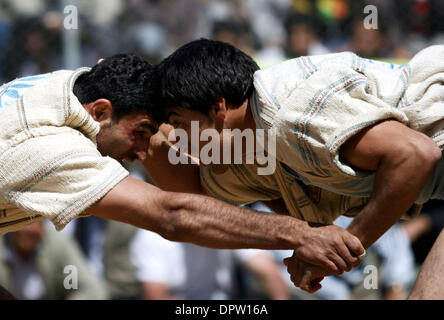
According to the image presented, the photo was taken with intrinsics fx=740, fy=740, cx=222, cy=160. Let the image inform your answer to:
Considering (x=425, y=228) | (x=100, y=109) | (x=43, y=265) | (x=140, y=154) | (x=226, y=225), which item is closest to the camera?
(x=226, y=225)

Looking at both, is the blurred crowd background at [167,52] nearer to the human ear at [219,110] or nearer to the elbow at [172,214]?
the human ear at [219,110]

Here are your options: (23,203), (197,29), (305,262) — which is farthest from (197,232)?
(197,29)

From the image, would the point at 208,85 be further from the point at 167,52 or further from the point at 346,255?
the point at 167,52

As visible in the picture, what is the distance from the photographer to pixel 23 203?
7.66ft

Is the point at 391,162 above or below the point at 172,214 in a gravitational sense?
above

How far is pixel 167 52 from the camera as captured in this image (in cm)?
479

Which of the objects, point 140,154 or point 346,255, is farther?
point 140,154

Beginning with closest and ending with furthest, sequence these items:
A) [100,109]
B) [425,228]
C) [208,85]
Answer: [208,85] < [100,109] < [425,228]

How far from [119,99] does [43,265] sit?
177 centimetres

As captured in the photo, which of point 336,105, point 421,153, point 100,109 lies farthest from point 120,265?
point 421,153

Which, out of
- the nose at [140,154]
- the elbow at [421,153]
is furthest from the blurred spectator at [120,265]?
the elbow at [421,153]

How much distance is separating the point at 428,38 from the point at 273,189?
8.69 ft

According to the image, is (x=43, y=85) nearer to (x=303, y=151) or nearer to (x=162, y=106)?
(x=162, y=106)

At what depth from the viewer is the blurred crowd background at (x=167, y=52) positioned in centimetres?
417
